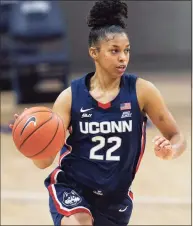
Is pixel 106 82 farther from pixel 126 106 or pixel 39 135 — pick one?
pixel 39 135

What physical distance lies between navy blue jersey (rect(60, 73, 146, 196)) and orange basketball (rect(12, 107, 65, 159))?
0.66 feet

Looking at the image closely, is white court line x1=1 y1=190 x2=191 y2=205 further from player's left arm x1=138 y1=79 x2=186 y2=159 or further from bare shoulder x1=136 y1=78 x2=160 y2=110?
bare shoulder x1=136 y1=78 x2=160 y2=110

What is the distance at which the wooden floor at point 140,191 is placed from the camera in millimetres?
5102

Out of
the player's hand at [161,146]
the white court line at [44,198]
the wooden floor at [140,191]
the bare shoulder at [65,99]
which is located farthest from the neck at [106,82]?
the white court line at [44,198]

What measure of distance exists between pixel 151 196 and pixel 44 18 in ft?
20.6

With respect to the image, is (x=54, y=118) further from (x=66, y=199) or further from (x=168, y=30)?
(x=168, y=30)

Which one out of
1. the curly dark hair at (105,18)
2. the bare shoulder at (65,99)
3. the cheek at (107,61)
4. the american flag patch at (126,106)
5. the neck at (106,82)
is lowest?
→ the american flag patch at (126,106)

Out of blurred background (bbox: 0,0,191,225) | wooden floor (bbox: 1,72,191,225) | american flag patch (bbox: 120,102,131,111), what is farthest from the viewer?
blurred background (bbox: 0,0,191,225)

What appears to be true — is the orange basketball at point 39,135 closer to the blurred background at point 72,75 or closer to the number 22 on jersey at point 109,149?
the number 22 on jersey at point 109,149

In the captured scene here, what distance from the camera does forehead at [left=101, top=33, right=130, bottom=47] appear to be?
3.03 m

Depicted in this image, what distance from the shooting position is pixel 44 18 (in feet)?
36.7

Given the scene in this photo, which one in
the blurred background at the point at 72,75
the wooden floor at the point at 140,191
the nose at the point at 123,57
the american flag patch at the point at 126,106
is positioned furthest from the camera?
the blurred background at the point at 72,75

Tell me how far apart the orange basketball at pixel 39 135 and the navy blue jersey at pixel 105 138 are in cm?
20

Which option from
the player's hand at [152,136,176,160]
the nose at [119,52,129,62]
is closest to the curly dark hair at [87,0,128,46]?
the nose at [119,52,129,62]
